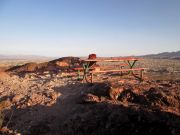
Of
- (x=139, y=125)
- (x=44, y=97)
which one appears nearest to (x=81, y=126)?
(x=139, y=125)

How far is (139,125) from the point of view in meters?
5.52

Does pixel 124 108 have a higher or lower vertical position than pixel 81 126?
higher

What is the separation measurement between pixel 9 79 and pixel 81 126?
312 inches

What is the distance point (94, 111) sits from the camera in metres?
6.83

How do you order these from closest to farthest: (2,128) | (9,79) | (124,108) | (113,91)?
(124,108), (2,128), (113,91), (9,79)

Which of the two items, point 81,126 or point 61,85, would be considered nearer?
point 81,126

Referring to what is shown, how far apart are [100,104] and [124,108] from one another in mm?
946

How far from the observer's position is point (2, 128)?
689cm

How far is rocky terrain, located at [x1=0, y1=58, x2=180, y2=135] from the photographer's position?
5602 millimetres

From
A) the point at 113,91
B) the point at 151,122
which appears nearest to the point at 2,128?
the point at 113,91

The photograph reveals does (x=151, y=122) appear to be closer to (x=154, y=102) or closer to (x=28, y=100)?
(x=154, y=102)

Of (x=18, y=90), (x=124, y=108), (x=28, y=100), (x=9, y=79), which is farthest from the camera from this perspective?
(x=9, y=79)

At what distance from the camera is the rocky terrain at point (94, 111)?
560 centimetres

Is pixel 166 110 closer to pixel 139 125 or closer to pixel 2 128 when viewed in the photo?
pixel 139 125
